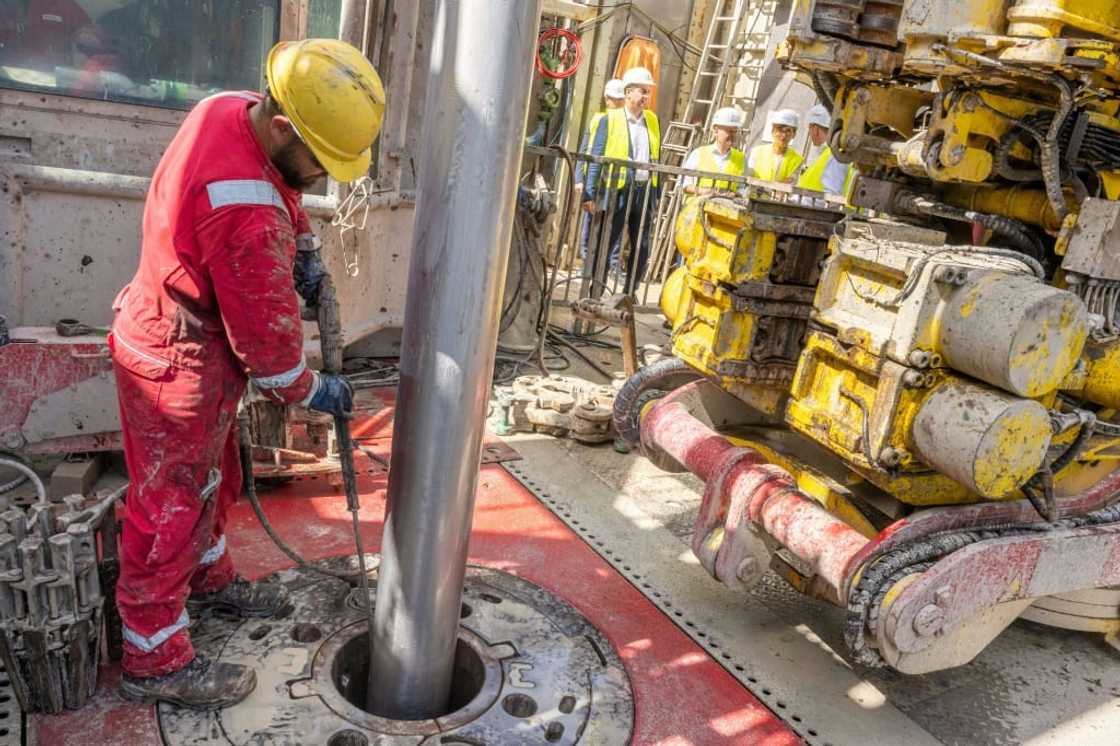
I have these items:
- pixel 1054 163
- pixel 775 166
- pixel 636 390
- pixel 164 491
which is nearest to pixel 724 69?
pixel 775 166

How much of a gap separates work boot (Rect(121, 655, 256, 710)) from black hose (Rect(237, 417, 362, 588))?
1.59ft

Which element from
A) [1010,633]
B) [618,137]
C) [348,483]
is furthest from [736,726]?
[618,137]

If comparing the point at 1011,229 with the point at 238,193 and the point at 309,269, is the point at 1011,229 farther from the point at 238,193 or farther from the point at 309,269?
the point at 238,193

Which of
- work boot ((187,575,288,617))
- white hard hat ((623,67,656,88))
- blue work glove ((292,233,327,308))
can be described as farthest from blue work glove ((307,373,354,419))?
white hard hat ((623,67,656,88))

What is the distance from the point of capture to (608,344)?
703 centimetres

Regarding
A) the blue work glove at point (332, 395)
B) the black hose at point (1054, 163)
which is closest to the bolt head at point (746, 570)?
the blue work glove at point (332, 395)

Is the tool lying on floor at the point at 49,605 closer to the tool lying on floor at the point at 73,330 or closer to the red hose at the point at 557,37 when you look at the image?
the tool lying on floor at the point at 73,330

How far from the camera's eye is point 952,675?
3273 millimetres

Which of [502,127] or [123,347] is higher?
[502,127]

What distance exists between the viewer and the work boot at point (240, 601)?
2844 millimetres

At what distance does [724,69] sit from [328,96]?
1071 cm

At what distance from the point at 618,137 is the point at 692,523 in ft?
17.6

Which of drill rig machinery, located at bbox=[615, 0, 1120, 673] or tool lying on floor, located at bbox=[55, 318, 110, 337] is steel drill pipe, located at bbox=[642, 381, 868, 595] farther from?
tool lying on floor, located at bbox=[55, 318, 110, 337]

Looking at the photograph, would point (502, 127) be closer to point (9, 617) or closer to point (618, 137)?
point (9, 617)
